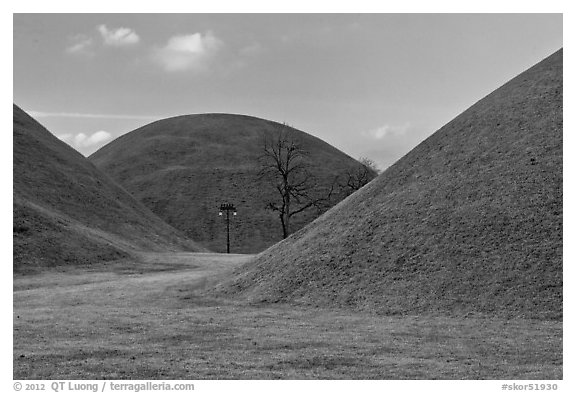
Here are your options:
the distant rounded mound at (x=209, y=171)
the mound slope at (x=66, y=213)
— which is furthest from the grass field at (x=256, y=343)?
the distant rounded mound at (x=209, y=171)

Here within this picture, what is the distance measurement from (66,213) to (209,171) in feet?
155

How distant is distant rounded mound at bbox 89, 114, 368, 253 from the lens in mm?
100625

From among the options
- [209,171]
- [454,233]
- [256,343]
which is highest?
[209,171]

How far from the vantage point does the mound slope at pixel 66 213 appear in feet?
182

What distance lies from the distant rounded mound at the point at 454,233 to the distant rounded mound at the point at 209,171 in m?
54.0

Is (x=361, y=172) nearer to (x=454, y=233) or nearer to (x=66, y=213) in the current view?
(x=66, y=213)

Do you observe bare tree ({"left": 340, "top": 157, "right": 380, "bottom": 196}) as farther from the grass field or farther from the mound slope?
the grass field

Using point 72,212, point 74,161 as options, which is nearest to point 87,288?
point 72,212

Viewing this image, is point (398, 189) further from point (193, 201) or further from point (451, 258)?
point (193, 201)

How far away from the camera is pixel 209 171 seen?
116 m

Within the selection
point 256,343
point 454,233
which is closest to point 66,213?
point 454,233

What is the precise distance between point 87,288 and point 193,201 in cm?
6827

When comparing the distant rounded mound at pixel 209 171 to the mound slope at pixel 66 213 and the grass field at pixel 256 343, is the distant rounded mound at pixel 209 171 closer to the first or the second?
the mound slope at pixel 66 213
